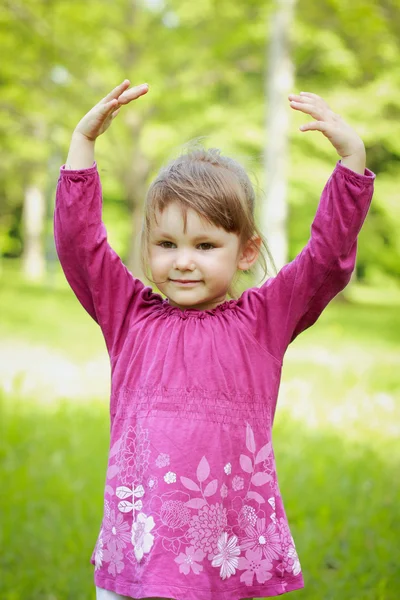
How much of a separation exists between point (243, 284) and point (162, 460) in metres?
0.76

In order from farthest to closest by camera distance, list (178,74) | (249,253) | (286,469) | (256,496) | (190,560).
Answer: (178,74) < (286,469) < (249,253) < (256,496) < (190,560)

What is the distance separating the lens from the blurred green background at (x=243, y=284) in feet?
11.8

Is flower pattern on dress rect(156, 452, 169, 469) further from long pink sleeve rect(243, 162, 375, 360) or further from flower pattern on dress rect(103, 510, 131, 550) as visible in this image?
long pink sleeve rect(243, 162, 375, 360)

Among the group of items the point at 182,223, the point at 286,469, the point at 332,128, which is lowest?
the point at 286,469

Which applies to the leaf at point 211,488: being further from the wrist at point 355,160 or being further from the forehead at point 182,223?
the wrist at point 355,160

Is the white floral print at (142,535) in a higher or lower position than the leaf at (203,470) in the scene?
lower

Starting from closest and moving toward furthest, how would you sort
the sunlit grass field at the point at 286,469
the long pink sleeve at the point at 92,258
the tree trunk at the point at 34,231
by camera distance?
1. the long pink sleeve at the point at 92,258
2. the sunlit grass field at the point at 286,469
3. the tree trunk at the point at 34,231

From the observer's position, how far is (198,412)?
6.31 feet

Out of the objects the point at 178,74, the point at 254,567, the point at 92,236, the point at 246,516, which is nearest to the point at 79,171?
the point at 92,236

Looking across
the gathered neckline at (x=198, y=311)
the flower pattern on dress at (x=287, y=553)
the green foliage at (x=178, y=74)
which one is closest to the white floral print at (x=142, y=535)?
the flower pattern on dress at (x=287, y=553)

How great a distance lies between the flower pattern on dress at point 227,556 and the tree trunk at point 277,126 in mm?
8187

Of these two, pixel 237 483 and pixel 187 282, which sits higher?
pixel 187 282

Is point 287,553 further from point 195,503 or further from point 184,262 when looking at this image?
point 184,262

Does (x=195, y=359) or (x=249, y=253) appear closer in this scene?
(x=195, y=359)
